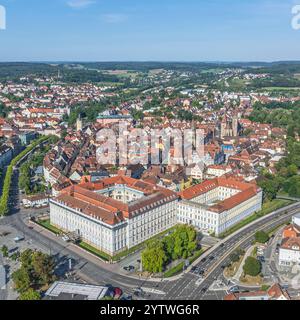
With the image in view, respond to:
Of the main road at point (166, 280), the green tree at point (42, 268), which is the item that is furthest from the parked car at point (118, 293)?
the green tree at point (42, 268)

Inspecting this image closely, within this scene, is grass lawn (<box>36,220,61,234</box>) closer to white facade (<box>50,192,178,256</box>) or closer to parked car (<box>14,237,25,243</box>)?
white facade (<box>50,192,178,256</box>)

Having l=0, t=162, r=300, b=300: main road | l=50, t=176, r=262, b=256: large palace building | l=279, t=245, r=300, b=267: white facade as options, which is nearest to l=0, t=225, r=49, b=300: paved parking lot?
l=0, t=162, r=300, b=300: main road

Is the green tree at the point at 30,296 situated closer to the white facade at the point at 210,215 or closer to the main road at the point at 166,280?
the main road at the point at 166,280

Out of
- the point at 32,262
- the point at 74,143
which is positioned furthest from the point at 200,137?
the point at 32,262

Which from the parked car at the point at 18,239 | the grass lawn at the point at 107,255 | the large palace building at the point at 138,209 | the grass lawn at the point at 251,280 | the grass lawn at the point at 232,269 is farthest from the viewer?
the parked car at the point at 18,239

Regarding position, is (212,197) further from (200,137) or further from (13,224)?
(200,137)
